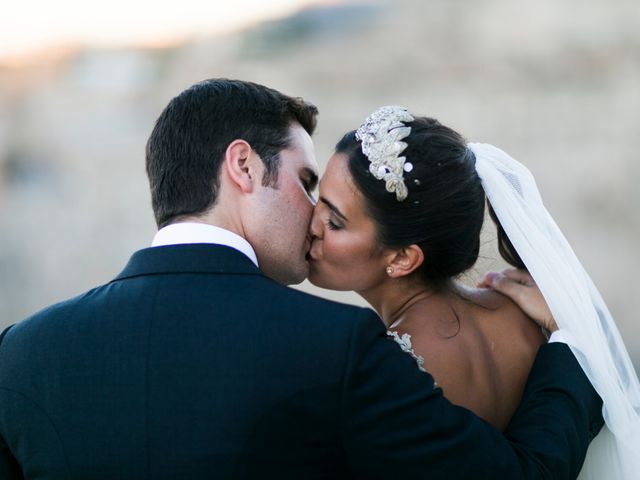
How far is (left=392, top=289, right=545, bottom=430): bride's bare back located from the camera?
272 cm

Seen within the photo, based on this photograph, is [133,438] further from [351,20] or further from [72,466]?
[351,20]

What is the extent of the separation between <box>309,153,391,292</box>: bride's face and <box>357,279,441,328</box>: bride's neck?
2.2 inches

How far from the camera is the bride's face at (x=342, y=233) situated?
113 inches

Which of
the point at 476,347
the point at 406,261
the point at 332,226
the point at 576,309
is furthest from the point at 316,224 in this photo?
the point at 576,309

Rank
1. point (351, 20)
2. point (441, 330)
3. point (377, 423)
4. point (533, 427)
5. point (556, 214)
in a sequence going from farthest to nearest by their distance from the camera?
point (351, 20) < point (556, 214) < point (441, 330) < point (533, 427) < point (377, 423)

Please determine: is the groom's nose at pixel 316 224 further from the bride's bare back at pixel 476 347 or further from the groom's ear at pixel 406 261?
the bride's bare back at pixel 476 347

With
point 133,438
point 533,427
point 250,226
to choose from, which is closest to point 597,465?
point 533,427

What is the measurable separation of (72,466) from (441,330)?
106 cm

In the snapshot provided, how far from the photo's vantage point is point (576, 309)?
2865 millimetres

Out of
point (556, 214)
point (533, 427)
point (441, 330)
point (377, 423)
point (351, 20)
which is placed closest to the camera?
point (377, 423)

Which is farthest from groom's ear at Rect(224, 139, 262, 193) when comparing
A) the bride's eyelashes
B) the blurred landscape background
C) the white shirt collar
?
the blurred landscape background

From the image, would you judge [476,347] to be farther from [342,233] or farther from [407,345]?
[342,233]

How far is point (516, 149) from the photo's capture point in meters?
8.79

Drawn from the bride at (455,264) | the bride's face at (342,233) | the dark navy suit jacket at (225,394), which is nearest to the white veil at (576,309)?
the bride at (455,264)
